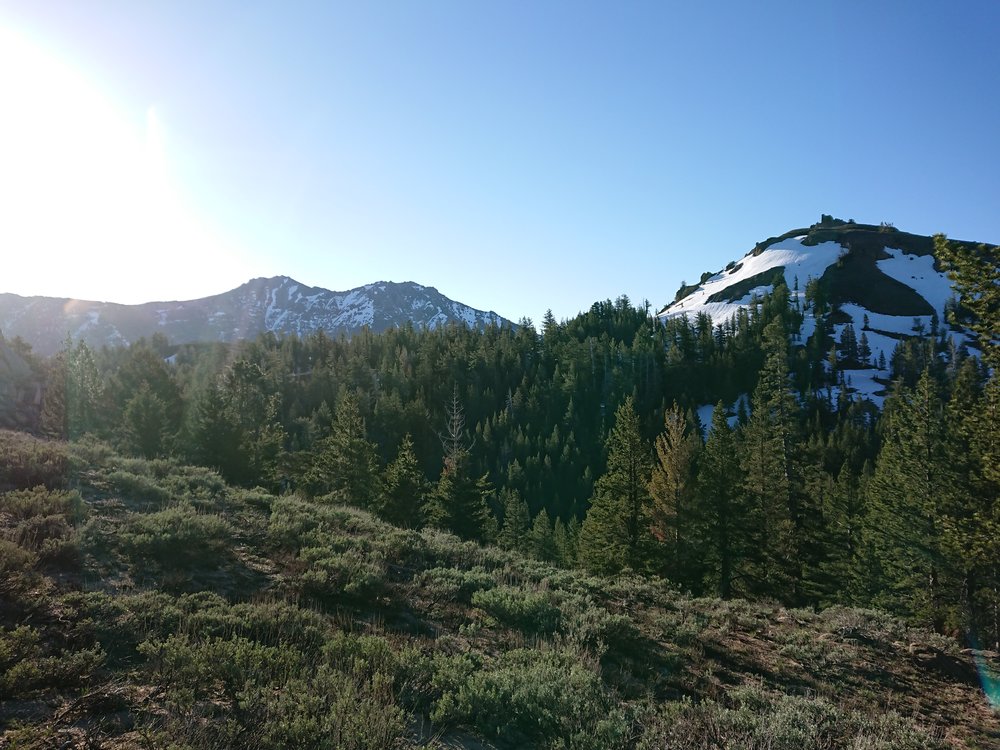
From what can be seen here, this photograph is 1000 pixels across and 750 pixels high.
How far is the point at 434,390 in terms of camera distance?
105500 mm

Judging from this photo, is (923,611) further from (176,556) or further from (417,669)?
(176,556)

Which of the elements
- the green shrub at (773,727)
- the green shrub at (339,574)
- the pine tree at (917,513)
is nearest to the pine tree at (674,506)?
the pine tree at (917,513)

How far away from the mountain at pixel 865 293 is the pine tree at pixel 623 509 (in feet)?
346

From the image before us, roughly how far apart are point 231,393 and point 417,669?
48381 millimetres

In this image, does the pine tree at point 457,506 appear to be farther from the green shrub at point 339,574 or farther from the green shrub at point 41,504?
the green shrub at point 41,504

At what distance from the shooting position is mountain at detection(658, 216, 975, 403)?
134875 millimetres

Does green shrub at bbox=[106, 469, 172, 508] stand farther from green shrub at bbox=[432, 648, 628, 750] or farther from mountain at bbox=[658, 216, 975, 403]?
mountain at bbox=[658, 216, 975, 403]

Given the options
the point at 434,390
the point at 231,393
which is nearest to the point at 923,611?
the point at 231,393

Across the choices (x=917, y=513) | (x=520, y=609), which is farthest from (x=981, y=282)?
(x=917, y=513)

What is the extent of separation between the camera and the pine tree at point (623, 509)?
88.0 ft

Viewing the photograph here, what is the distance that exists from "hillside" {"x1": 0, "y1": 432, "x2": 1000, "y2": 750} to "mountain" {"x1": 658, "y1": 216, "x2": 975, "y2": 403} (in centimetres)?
12203

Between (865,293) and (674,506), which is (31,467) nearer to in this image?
(674,506)

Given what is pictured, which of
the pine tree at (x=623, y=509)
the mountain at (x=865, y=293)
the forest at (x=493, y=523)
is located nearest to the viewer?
the forest at (x=493, y=523)

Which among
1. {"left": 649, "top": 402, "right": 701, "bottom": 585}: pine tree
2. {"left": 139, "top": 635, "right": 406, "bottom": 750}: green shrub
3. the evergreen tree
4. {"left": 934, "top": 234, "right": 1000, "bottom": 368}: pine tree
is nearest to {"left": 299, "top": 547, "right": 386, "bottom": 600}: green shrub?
{"left": 139, "top": 635, "right": 406, "bottom": 750}: green shrub
